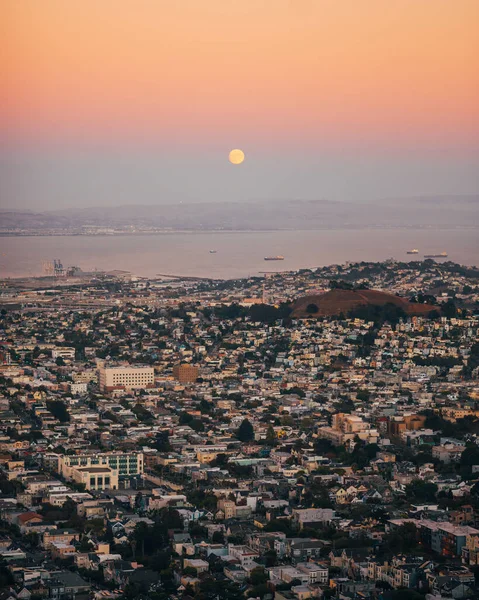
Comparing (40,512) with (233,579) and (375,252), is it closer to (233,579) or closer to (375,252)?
(233,579)

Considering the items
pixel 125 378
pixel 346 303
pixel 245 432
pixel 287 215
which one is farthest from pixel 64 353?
pixel 287 215

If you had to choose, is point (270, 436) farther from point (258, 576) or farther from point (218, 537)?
point (258, 576)

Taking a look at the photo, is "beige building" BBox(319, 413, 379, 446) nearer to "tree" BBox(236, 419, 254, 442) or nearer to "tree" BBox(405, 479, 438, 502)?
"tree" BBox(236, 419, 254, 442)

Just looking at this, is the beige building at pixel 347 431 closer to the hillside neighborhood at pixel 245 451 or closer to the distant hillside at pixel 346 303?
the hillside neighborhood at pixel 245 451

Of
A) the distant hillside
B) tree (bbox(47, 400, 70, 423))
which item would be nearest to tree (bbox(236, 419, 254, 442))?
tree (bbox(47, 400, 70, 423))

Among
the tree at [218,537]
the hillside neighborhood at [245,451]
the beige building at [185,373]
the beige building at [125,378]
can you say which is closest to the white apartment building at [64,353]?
the hillside neighborhood at [245,451]
